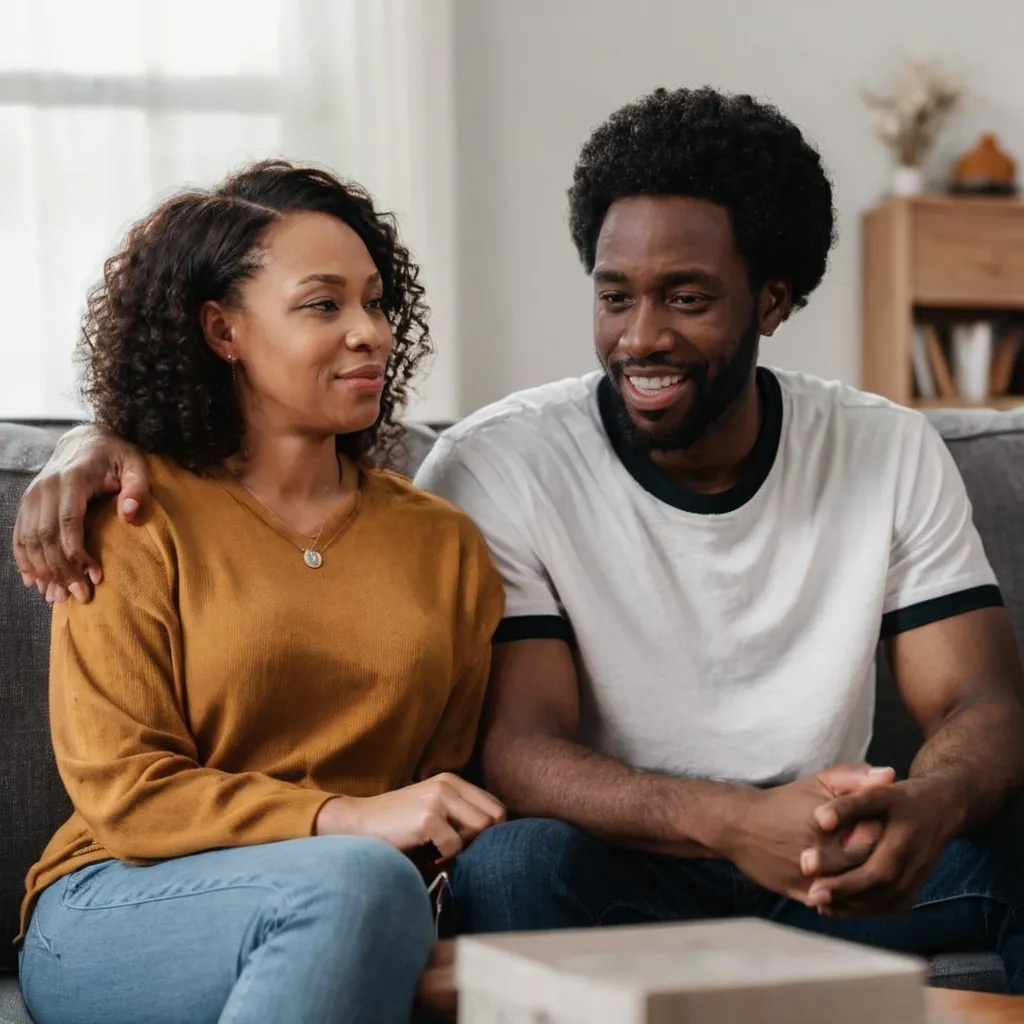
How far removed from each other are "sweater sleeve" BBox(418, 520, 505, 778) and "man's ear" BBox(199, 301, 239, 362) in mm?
315

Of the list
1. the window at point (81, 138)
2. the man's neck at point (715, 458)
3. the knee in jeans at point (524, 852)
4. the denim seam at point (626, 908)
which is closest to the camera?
the knee in jeans at point (524, 852)

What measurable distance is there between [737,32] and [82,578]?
3274mm

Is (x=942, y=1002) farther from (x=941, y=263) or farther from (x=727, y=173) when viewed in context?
(x=941, y=263)

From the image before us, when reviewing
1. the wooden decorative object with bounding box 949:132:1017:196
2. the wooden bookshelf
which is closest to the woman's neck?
the wooden bookshelf

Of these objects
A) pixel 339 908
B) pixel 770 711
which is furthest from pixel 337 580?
pixel 770 711

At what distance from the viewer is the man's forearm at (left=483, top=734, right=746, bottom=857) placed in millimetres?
1420

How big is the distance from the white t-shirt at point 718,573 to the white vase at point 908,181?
2.53 meters

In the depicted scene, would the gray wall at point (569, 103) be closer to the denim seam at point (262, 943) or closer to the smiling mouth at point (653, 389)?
the smiling mouth at point (653, 389)

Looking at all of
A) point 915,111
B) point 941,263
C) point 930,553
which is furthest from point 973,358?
point 930,553

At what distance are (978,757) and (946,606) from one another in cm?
20

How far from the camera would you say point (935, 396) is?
13.5 feet

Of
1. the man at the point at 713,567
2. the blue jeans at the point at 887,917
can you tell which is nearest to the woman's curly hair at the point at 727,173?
the man at the point at 713,567

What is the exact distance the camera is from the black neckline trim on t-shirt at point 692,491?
1.70 meters

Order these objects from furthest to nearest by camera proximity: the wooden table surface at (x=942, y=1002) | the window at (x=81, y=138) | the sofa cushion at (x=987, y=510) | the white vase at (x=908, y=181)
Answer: the white vase at (x=908, y=181) < the window at (x=81, y=138) < the sofa cushion at (x=987, y=510) < the wooden table surface at (x=942, y=1002)
